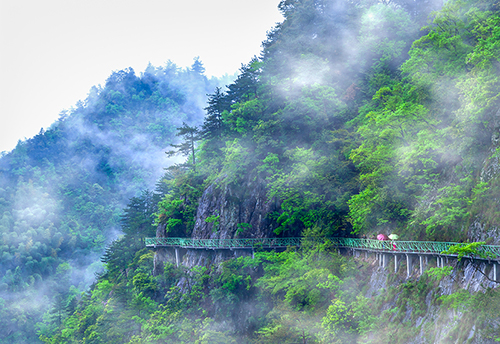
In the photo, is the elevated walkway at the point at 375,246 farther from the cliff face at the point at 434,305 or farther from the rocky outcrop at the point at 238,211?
the rocky outcrop at the point at 238,211

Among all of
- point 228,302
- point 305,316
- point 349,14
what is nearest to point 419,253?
point 305,316

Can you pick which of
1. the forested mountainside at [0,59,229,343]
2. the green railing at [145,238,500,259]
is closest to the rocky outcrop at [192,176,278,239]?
the green railing at [145,238,500,259]

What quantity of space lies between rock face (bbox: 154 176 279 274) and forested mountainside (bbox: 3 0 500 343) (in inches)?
5.5

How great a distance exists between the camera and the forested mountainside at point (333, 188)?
2188 centimetres

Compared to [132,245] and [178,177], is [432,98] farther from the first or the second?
[132,245]

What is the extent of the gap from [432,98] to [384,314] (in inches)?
516

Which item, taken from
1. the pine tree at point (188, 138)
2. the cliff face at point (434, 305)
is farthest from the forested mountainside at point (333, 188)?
the pine tree at point (188, 138)

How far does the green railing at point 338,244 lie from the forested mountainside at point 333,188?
0.83 m

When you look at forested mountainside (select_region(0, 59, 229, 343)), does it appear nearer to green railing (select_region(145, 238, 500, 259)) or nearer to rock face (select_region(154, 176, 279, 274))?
green railing (select_region(145, 238, 500, 259))

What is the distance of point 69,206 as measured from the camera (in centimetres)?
11700

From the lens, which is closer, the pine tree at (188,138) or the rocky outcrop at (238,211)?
the rocky outcrop at (238,211)

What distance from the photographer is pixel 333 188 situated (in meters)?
34.4

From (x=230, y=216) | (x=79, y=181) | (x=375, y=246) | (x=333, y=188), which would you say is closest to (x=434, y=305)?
(x=375, y=246)

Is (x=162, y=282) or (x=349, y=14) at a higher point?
(x=349, y=14)
